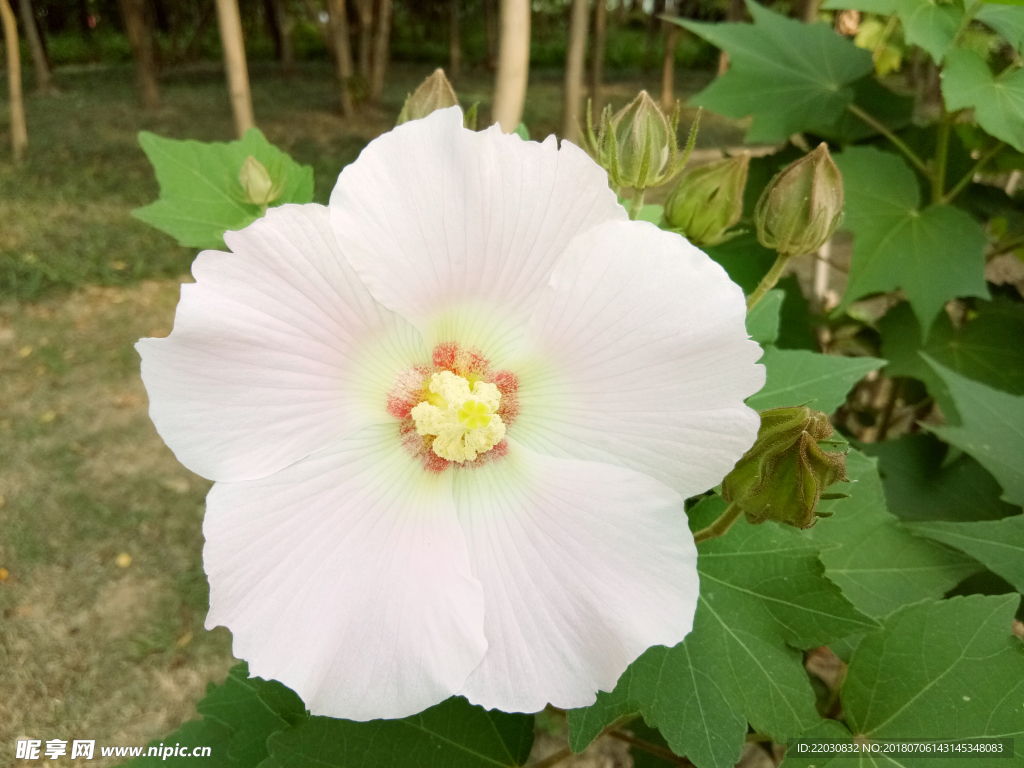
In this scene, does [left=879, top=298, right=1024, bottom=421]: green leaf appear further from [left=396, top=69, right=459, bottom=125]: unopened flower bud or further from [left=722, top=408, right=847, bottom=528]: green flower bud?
[left=396, top=69, right=459, bottom=125]: unopened flower bud

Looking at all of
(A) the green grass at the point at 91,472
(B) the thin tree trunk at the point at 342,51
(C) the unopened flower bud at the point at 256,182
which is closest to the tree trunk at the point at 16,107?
(A) the green grass at the point at 91,472

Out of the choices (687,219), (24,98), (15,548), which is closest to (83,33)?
(24,98)

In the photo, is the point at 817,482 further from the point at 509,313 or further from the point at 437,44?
the point at 437,44

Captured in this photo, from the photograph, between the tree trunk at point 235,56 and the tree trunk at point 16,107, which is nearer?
the tree trunk at point 235,56

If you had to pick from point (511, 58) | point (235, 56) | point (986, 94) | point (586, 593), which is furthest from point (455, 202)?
point (235, 56)

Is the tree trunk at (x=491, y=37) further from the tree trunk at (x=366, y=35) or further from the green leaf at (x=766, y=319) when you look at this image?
the green leaf at (x=766, y=319)

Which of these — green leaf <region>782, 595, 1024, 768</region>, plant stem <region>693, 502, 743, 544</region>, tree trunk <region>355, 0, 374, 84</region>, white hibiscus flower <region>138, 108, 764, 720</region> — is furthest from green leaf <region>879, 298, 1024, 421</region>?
tree trunk <region>355, 0, 374, 84</region>
